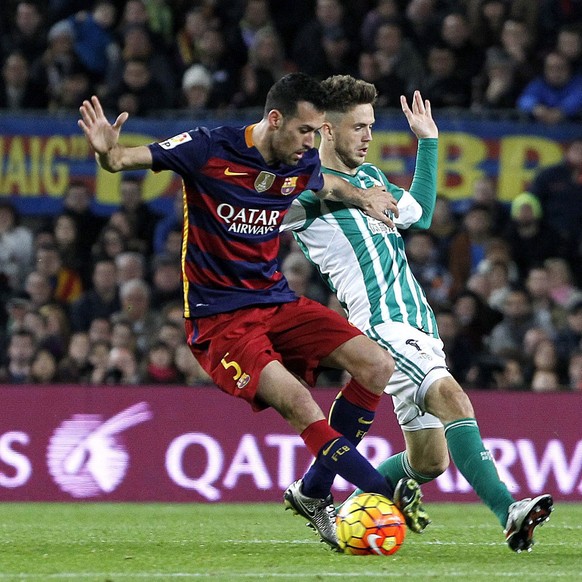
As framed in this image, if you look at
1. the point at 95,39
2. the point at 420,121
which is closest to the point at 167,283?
the point at 95,39

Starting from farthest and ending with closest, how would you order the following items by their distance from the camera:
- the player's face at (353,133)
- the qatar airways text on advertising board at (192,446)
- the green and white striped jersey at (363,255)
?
the qatar airways text on advertising board at (192,446) → the player's face at (353,133) → the green and white striped jersey at (363,255)

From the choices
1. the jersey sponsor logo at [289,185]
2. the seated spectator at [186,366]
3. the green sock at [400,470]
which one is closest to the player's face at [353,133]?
the jersey sponsor logo at [289,185]

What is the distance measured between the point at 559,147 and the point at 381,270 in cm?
603

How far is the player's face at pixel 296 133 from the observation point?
254 inches

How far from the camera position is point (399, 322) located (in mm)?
7086

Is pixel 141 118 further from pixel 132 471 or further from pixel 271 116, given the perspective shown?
pixel 271 116

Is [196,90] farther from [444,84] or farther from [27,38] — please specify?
[444,84]

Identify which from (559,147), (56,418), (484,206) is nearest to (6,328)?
(56,418)

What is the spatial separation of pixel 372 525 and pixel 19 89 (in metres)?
8.69

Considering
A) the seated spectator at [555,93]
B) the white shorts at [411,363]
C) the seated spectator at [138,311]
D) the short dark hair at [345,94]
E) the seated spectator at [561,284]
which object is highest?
the short dark hair at [345,94]

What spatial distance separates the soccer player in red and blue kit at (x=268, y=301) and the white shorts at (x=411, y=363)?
262 millimetres

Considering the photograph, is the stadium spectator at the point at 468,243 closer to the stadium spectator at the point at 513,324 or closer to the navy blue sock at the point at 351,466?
the stadium spectator at the point at 513,324

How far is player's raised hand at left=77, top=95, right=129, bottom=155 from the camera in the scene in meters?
6.03

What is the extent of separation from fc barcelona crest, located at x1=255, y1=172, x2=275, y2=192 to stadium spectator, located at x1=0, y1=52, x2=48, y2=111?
770cm
